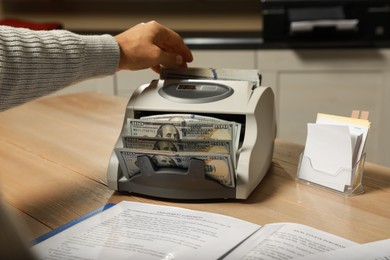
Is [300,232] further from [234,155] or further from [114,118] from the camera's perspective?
[114,118]

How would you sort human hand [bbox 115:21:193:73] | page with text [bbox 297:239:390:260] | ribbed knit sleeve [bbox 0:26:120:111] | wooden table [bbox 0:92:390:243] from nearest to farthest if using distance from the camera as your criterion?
page with text [bbox 297:239:390:260] < wooden table [bbox 0:92:390:243] < ribbed knit sleeve [bbox 0:26:120:111] < human hand [bbox 115:21:193:73]

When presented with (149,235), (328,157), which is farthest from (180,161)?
(328,157)

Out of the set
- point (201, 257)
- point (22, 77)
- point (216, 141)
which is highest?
point (22, 77)

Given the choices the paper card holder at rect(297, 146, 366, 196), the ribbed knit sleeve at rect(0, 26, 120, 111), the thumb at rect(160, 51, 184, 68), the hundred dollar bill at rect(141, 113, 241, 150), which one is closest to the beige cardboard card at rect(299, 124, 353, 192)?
the paper card holder at rect(297, 146, 366, 196)

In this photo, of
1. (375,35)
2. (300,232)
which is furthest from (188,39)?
(300,232)

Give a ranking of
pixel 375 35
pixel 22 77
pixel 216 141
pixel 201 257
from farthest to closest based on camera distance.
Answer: pixel 375 35 < pixel 22 77 < pixel 216 141 < pixel 201 257

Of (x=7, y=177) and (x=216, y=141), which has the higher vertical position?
(x=216, y=141)

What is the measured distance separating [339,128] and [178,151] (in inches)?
11.9

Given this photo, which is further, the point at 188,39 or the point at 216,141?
the point at 188,39

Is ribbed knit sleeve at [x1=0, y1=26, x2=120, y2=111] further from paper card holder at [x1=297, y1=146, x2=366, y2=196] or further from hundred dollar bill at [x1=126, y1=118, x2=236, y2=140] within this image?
paper card holder at [x1=297, y1=146, x2=366, y2=196]

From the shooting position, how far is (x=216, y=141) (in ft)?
3.05

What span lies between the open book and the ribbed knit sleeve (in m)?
0.34

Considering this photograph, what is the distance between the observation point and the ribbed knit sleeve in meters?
1.01

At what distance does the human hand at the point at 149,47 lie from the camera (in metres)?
1.20
